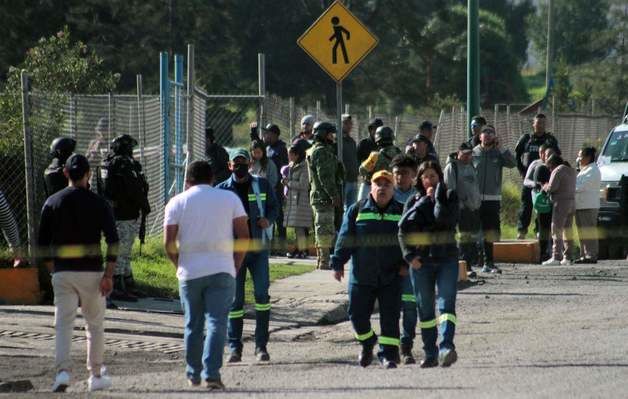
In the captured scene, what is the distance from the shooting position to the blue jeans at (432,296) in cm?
1265

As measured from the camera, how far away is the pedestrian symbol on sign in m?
18.6

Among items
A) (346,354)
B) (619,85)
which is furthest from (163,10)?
(346,354)

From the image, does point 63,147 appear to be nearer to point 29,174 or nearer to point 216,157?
point 29,174

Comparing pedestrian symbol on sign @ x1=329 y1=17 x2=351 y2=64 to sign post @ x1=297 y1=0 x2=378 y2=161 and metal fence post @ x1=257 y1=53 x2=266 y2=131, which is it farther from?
metal fence post @ x1=257 y1=53 x2=266 y2=131

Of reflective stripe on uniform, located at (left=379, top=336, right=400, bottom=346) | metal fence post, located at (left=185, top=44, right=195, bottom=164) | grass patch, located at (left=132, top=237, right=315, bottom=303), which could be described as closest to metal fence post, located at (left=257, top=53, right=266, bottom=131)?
metal fence post, located at (left=185, top=44, right=195, bottom=164)

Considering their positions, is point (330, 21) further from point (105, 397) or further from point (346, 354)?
point (105, 397)

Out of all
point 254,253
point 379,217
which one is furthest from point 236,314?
point 379,217

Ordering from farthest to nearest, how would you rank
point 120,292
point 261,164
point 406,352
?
1. point 261,164
2. point 120,292
3. point 406,352

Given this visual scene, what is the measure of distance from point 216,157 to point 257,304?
24.2 feet

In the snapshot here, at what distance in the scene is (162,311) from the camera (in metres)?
16.2

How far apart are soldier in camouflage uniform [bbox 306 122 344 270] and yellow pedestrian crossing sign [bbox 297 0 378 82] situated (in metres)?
0.86

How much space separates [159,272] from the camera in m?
19.0

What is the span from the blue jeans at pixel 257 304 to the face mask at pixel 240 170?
645 millimetres

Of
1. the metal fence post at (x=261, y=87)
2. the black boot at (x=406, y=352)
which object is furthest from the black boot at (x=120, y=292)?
the metal fence post at (x=261, y=87)
